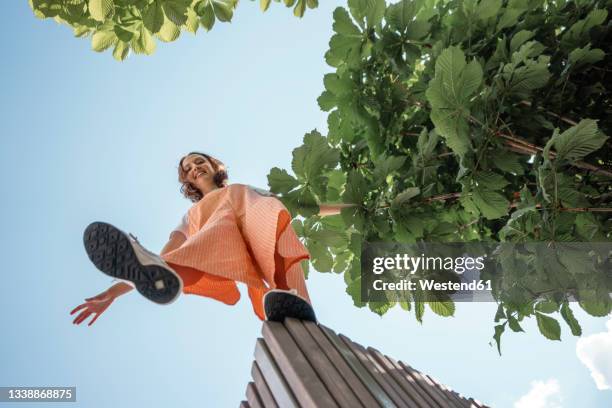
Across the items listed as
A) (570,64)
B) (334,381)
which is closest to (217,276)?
(334,381)

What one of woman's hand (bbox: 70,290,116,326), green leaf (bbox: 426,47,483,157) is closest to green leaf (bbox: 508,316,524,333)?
green leaf (bbox: 426,47,483,157)

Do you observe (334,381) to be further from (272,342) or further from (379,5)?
(379,5)

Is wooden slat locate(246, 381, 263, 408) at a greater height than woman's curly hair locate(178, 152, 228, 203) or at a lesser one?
lesser

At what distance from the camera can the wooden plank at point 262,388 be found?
128 cm

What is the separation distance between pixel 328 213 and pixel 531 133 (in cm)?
78

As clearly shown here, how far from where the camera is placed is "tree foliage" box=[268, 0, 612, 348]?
1.80 m

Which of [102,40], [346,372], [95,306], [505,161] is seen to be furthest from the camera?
[102,40]

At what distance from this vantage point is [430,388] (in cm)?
200

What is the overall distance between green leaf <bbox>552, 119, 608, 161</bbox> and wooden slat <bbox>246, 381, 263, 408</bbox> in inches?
39.5

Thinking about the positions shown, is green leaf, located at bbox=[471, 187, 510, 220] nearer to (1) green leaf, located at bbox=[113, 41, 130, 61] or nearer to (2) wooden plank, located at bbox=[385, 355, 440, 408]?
(2) wooden plank, located at bbox=[385, 355, 440, 408]

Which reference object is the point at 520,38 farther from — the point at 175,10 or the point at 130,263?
the point at 130,263

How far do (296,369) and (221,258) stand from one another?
0.51 m

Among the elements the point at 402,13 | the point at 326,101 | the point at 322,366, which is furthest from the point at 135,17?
the point at 322,366

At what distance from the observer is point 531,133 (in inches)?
81.0
